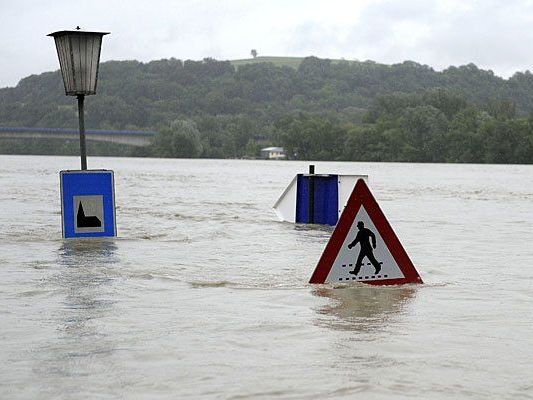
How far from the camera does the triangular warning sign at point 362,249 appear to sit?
9609 mm

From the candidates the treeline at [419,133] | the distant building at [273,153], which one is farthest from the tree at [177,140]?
the distant building at [273,153]

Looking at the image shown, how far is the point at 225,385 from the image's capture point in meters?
6.04

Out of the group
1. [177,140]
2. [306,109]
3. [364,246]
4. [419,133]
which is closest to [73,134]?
[177,140]

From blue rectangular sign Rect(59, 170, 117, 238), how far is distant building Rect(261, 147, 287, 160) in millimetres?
144519

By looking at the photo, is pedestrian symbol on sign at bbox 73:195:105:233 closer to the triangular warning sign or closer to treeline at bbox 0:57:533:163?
the triangular warning sign

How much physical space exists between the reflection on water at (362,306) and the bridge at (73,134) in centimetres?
12678

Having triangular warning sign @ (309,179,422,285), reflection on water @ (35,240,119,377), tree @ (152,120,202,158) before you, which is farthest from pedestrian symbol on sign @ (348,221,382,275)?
tree @ (152,120,202,158)

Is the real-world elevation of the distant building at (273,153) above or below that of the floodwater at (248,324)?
below

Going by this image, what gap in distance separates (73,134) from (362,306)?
13101 cm

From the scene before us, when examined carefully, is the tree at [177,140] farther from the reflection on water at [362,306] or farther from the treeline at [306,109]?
the reflection on water at [362,306]

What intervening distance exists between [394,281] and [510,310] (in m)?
1.34

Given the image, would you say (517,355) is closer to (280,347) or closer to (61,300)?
(280,347)

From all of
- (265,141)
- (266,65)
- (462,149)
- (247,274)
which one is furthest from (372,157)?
(247,274)

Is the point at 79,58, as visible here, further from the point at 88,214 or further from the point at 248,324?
the point at 248,324
